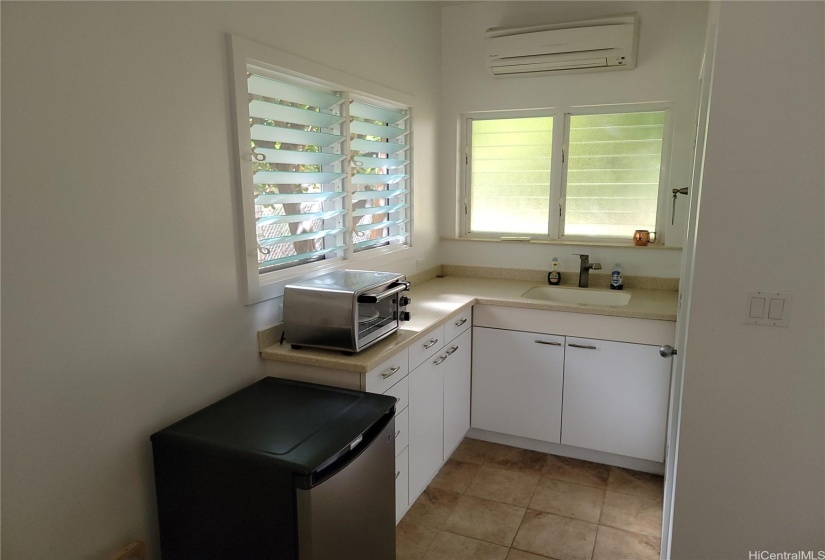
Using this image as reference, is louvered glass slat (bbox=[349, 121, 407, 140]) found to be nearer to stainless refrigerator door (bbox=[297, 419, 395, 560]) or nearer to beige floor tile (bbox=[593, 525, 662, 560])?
stainless refrigerator door (bbox=[297, 419, 395, 560])

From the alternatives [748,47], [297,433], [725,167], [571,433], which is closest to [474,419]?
[571,433]

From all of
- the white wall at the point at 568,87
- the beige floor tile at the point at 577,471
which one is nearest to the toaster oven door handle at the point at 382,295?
the beige floor tile at the point at 577,471

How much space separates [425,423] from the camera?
2.59 metres

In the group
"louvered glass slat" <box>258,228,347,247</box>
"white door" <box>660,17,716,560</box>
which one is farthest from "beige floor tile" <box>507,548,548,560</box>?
Result: "louvered glass slat" <box>258,228,347,247</box>

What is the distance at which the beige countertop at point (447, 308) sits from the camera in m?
2.08

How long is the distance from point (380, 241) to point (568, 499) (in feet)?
5.65

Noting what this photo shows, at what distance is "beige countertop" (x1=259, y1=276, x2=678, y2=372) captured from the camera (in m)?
2.08

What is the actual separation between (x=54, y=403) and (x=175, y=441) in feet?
1.15

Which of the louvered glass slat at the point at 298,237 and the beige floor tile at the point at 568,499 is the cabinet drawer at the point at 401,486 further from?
the louvered glass slat at the point at 298,237

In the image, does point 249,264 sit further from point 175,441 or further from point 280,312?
point 175,441

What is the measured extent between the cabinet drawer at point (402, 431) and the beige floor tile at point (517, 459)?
881 mm

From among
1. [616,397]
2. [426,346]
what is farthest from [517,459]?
[426,346]

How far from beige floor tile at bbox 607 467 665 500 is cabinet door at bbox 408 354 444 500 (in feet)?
3.11

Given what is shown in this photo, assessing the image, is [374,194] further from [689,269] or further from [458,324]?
[689,269]
